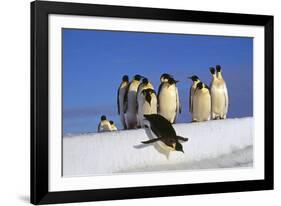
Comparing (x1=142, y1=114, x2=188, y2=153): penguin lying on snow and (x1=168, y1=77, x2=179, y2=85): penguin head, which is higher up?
(x1=168, y1=77, x2=179, y2=85): penguin head

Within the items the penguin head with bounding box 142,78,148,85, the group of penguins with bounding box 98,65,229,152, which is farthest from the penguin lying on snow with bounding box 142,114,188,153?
the penguin head with bounding box 142,78,148,85

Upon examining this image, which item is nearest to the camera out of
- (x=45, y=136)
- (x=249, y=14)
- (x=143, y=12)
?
(x=45, y=136)

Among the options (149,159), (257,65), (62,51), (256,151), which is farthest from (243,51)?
(62,51)

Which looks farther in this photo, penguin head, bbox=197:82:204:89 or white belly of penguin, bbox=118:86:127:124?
penguin head, bbox=197:82:204:89

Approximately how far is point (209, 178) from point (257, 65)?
0.45 m

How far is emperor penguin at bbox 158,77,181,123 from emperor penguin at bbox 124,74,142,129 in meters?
0.09

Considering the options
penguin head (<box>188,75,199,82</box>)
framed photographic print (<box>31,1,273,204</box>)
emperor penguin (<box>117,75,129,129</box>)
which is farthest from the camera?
penguin head (<box>188,75,199,82</box>)

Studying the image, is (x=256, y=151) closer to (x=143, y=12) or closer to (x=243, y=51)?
(x=243, y=51)

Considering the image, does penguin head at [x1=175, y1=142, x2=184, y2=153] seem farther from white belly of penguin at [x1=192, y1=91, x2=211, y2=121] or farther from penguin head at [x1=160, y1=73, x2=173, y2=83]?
penguin head at [x1=160, y1=73, x2=173, y2=83]

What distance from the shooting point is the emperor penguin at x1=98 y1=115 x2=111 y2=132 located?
88.9 inches

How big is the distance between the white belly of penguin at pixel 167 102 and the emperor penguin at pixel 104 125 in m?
0.20

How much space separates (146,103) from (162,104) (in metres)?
0.06

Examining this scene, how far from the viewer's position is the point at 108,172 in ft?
7.43

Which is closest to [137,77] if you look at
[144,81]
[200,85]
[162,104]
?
[144,81]
